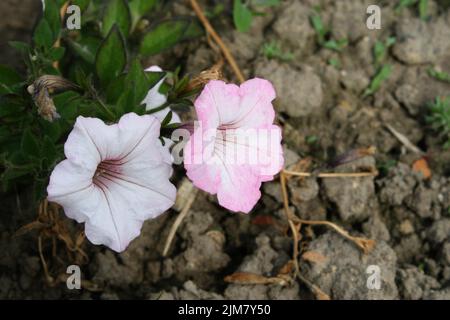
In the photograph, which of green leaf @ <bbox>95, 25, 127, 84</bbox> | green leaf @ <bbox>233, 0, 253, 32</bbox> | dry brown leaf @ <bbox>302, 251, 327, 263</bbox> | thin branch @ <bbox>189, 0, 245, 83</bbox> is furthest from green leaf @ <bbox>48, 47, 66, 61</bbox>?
dry brown leaf @ <bbox>302, 251, 327, 263</bbox>

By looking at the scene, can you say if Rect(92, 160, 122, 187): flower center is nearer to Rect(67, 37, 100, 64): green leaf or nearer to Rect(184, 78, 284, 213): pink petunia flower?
Rect(184, 78, 284, 213): pink petunia flower

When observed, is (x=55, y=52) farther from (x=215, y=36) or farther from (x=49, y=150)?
(x=215, y=36)

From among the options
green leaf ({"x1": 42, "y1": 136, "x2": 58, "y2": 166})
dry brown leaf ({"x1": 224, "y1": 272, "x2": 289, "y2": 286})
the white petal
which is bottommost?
dry brown leaf ({"x1": 224, "y1": 272, "x2": 289, "y2": 286})

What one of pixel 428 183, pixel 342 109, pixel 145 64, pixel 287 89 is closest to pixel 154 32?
pixel 145 64

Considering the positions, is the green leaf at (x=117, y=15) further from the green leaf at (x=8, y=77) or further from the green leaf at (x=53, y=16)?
the green leaf at (x=8, y=77)

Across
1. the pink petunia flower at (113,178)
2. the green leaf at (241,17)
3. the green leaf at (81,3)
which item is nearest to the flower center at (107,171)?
the pink petunia flower at (113,178)
